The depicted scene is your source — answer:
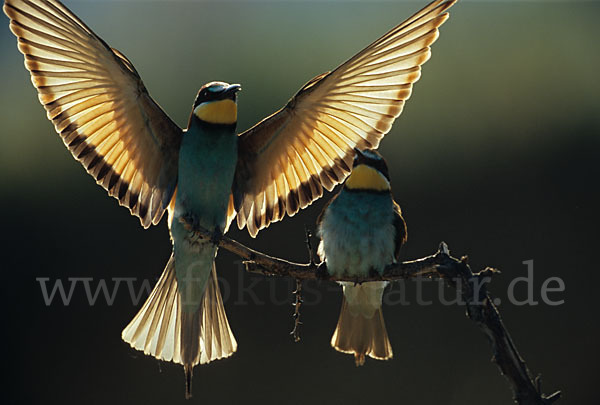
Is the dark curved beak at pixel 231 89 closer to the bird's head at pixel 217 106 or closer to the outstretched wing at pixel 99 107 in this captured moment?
the bird's head at pixel 217 106

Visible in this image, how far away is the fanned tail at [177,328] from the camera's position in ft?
6.69

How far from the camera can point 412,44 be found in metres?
1.84

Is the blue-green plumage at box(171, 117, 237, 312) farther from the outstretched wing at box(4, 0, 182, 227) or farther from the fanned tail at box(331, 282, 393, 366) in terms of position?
the fanned tail at box(331, 282, 393, 366)

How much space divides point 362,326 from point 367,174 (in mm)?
369

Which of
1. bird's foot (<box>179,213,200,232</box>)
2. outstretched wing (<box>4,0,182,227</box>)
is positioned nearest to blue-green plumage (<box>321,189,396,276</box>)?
bird's foot (<box>179,213,200,232</box>)

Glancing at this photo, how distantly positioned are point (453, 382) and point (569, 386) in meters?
0.55

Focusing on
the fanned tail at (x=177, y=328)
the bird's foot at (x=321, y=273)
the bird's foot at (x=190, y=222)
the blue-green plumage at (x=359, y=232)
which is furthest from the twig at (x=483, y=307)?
the fanned tail at (x=177, y=328)

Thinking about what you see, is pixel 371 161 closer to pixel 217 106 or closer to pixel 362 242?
pixel 362 242

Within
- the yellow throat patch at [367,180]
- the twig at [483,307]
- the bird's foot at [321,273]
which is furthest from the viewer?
the yellow throat patch at [367,180]

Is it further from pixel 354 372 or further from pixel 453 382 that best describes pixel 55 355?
pixel 453 382

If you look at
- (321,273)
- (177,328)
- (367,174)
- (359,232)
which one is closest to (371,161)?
(367,174)

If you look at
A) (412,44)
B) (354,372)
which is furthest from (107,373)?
(412,44)

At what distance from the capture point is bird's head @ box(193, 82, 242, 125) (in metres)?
1.98

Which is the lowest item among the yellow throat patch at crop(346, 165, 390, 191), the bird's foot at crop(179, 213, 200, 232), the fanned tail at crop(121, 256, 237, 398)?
the fanned tail at crop(121, 256, 237, 398)
